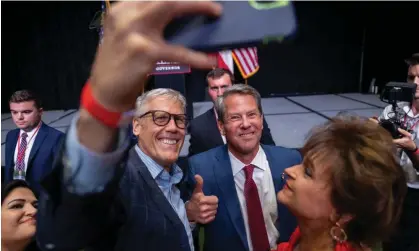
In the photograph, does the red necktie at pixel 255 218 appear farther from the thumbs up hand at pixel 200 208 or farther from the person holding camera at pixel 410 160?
the person holding camera at pixel 410 160

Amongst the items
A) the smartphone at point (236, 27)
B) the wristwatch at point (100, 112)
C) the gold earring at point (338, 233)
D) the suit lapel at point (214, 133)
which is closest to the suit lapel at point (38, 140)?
the suit lapel at point (214, 133)

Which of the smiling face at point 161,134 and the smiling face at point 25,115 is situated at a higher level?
the smiling face at point 161,134

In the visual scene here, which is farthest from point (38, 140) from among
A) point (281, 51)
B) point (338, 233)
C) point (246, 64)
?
point (281, 51)

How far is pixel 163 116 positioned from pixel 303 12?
564cm

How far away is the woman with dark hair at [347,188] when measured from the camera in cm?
89

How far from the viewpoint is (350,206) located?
0.91 metres

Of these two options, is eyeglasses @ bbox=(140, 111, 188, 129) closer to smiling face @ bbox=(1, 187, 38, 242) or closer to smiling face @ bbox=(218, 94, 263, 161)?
smiling face @ bbox=(218, 94, 263, 161)

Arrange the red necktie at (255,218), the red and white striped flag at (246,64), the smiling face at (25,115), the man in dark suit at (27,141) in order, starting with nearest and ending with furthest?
the red necktie at (255,218)
the man in dark suit at (27,141)
the smiling face at (25,115)
the red and white striped flag at (246,64)

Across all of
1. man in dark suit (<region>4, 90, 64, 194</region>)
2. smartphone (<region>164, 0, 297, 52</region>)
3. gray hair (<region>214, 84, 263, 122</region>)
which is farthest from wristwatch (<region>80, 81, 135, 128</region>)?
man in dark suit (<region>4, 90, 64, 194</region>)

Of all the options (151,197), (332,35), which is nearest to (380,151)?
(151,197)

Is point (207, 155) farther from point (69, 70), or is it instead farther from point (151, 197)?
point (69, 70)

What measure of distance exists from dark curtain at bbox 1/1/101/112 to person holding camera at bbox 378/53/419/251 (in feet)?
14.8

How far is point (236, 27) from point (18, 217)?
98 centimetres

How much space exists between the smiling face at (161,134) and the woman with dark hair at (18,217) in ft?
1.22
